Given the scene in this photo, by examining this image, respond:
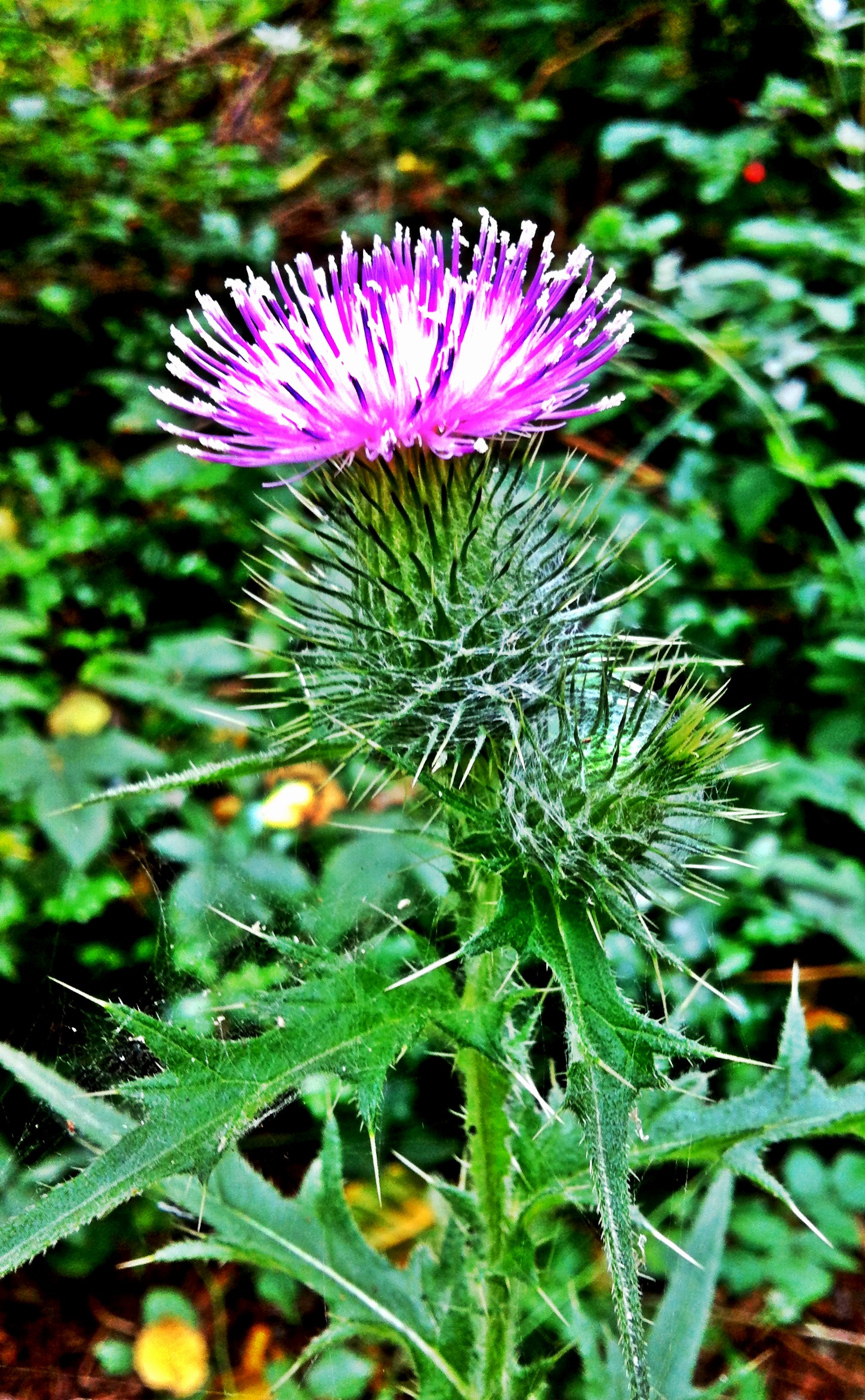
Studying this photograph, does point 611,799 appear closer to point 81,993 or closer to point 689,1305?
point 81,993

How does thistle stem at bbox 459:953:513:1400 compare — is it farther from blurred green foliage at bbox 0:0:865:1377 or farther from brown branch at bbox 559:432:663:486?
brown branch at bbox 559:432:663:486

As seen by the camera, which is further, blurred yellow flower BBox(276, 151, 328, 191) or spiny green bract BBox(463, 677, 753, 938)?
blurred yellow flower BBox(276, 151, 328, 191)

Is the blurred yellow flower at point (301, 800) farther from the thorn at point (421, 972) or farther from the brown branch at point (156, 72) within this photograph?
the brown branch at point (156, 72)

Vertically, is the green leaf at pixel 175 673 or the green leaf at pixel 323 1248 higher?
the green leaf at pixel 175 673

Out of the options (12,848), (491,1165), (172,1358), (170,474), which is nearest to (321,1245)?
(491,1165)

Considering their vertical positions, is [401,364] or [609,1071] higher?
[401,364]

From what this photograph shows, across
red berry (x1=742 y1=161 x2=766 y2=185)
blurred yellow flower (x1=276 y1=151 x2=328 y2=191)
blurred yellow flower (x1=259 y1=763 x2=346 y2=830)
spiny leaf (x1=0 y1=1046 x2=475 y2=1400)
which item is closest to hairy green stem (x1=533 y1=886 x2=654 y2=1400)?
spiny leaf (x1=0 y1=1046 x2=475 y2=1400)

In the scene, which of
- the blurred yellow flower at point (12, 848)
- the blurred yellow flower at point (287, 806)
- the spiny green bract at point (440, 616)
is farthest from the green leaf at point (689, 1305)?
the blurred yellow flower at point (12, 848)
